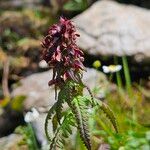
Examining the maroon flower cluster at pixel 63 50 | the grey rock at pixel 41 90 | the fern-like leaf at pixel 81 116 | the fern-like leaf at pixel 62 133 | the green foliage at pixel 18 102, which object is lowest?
the green foliage at pixel 18 102

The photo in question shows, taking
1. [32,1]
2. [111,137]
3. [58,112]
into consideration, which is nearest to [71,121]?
[58,112]

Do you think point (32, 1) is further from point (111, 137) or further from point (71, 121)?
point (71, 121)

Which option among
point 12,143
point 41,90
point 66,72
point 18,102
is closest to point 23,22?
point 41,90

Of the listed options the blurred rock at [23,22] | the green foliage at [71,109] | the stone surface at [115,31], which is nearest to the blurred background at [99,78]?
the stone surface at [115,31]

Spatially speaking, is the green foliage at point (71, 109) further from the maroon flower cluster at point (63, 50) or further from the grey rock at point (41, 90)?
the grey rock at point (41, 90)

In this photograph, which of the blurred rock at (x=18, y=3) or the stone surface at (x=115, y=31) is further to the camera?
the blurred rock at (x=18, y=3)

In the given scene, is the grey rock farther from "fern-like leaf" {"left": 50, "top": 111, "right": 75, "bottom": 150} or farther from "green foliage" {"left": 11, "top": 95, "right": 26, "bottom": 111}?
"fern-like leaf" {"left": 50, "top": 111, "right": 75, "bottom": 150}
